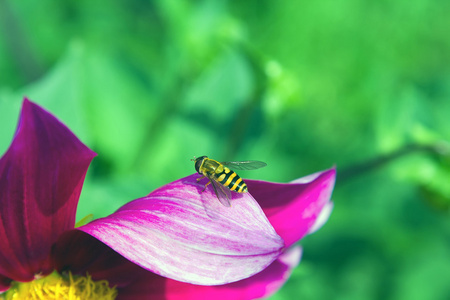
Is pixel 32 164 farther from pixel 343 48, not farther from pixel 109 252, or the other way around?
pixel 343 48

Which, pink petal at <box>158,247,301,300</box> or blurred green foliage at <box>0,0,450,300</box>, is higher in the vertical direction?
Answer: blurred green foliage at <box>0,0,450,300</box>

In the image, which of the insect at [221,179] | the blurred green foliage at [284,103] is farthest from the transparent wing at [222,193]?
the blurred green foliage at [284,103]

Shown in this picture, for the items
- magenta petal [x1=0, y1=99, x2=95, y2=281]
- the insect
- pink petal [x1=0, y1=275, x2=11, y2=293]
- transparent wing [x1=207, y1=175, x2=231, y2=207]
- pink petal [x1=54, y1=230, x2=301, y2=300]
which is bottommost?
pink petal [x1=0, y1=275, x2=11, y2=293]

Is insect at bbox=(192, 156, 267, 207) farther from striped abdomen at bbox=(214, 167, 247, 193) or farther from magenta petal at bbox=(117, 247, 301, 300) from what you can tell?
magenta petal at bbox=(117, 247, 301, 300)

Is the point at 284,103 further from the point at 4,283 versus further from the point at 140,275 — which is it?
the point at 4,283

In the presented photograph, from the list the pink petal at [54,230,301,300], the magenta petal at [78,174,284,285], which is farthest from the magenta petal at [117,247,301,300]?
the magenta petal at [78,174,284,285]

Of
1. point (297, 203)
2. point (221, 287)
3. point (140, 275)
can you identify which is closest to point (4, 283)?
point (140, 275)

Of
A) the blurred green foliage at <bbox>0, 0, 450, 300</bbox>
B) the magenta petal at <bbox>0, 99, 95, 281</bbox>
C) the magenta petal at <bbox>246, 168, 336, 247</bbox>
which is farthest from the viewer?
the blurred green foliage at <bbox>0, 0, 450, 300</bbox>
